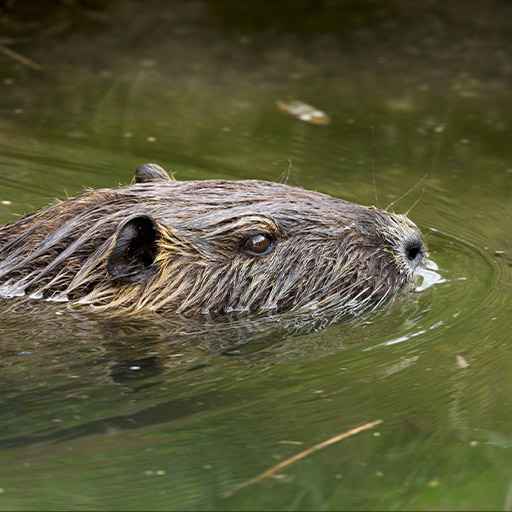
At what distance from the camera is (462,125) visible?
8.51m

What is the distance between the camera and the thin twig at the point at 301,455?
14.0 ft

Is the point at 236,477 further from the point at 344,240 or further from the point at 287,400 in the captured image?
the point at 344,240

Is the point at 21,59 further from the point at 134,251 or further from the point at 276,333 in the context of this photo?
the point at 276,333

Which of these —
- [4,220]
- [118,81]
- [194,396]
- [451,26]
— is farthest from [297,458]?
[451,26]

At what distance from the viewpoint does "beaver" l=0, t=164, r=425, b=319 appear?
5.59m

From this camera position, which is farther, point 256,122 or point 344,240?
point 256,122

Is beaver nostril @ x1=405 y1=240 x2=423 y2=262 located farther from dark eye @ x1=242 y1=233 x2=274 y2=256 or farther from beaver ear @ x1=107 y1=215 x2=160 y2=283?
beaver ear @ x1=107 y1=215 x2=160 y2=283

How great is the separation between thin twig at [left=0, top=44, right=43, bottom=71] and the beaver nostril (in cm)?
405

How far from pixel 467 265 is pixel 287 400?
181 cm

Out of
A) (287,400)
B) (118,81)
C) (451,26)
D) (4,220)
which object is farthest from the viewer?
(451,26)

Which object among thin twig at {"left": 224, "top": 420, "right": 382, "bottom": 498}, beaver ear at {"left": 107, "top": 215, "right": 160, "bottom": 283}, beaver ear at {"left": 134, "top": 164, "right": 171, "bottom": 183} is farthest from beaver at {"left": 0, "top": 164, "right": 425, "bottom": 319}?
thin twig at {"left": 224, "top": 420, "right": 382, "bottom": 498}

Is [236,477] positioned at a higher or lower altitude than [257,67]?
higher

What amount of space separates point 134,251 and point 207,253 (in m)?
0.31

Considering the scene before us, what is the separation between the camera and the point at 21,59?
926 cm
